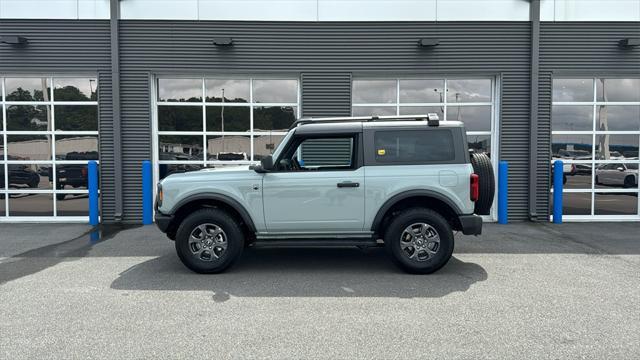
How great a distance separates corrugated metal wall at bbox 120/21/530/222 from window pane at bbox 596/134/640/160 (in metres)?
1.75

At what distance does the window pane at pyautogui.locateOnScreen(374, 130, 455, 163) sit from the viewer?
6117mm

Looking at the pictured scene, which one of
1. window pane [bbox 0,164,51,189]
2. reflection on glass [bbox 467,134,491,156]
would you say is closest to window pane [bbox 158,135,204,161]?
window pane [bbox 0,164,51,189]

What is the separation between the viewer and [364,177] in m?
6.07

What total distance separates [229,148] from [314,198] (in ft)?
16.2

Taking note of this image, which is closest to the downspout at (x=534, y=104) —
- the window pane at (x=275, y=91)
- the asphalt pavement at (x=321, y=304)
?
the asphalt pavement at (x=321, y=304)

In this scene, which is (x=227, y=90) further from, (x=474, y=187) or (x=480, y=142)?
(x=474, y=187)

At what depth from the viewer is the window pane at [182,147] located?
10.5 meters

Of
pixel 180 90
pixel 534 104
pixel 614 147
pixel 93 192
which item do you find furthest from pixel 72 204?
pixel 614 147

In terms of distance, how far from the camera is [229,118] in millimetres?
10500

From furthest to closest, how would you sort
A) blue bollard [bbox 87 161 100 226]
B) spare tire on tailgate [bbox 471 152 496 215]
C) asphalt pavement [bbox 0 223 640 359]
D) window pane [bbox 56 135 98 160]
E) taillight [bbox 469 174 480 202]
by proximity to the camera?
window pane [bbox 56 135 98 160]
blue bollard [bbox 87 161 100 226]
spare tire on tailgate [bbox 471 152 496 215]
taillight [bbox 469 174 480 202]
asphalt pavement [bbox 0 223 640 359]

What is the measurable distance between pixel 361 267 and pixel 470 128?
17.9 ft

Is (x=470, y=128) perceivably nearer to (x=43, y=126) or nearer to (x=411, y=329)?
(x=411, y=329)

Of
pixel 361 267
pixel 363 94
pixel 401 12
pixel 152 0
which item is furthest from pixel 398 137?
pixel 152 0

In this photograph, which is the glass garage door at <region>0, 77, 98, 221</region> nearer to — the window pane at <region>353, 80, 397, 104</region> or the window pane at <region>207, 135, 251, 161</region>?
the window pane at <region>207, 135, 251, 161</region>
